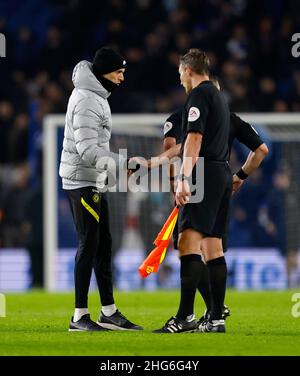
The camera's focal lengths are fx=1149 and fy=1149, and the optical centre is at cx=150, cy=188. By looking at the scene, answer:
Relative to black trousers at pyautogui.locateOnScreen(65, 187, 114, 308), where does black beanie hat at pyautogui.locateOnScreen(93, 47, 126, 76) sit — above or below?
above

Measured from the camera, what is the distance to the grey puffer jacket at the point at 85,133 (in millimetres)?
8109

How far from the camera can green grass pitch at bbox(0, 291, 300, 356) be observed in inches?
279

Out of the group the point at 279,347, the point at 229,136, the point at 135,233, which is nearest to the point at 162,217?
the point at 135,233

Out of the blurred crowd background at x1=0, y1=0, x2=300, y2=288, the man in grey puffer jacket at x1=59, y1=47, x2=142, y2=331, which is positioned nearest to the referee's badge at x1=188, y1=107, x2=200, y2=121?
the man in grey puffer jacket at x1=59, y1=47, x2=142, y2=331

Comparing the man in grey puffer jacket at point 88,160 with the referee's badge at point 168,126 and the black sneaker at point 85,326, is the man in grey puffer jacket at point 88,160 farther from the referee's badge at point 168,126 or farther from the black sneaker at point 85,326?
the referee's badge at point 168,126

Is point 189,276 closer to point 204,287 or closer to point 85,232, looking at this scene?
→ point 204,287

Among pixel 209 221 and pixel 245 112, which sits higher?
pixel 245 112

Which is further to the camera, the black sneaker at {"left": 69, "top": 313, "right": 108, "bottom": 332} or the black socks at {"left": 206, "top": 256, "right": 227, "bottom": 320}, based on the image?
the black sneaker at {"left": 69, "top": 313, "right": 108, "bottom": 332}

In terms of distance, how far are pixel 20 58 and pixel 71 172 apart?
40.9 feet

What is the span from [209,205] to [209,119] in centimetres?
60

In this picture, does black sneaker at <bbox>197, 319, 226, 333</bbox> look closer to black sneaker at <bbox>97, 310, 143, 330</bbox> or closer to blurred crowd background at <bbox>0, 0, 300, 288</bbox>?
black sneaker at <bbox>97, 310, 143, 330</bbox>

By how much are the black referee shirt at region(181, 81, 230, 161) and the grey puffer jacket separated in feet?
1.98

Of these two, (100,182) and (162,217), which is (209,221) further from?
(162,217)
